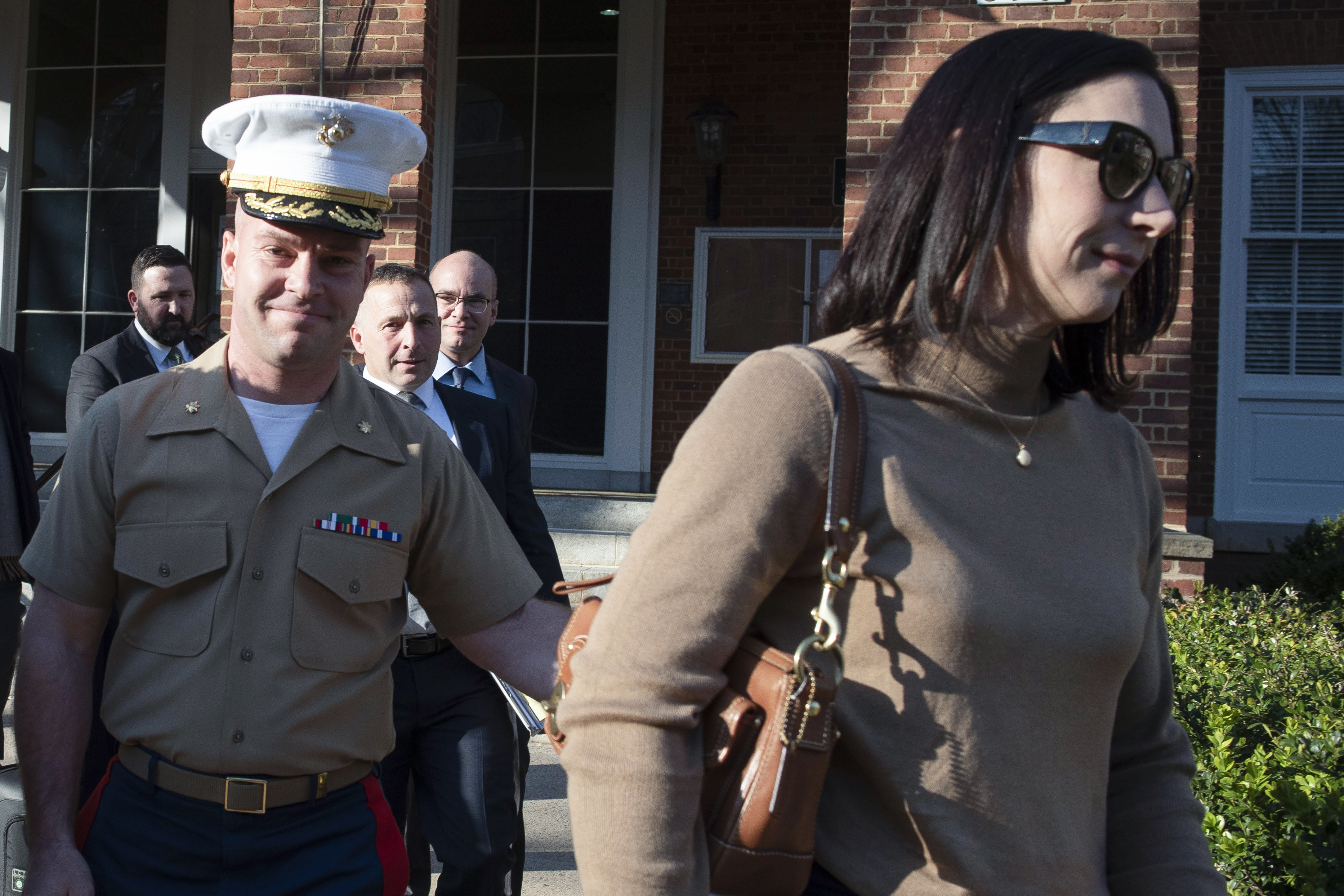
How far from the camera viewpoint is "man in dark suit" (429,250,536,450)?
4.52 m

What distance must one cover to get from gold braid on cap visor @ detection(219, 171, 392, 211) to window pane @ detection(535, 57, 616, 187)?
707 cm

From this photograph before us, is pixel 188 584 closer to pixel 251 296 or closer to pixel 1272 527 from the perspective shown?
pixel 251 296

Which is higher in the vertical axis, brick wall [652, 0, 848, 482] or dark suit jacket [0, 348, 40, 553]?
brick wall [652, 0, 848, 482]

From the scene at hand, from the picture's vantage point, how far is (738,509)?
1183 mm

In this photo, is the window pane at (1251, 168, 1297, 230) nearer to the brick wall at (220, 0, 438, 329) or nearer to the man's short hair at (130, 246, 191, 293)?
the brick wall at (220, 0, 438, 329)

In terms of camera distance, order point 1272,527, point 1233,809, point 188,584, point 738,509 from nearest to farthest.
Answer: point 738,509
point 188,584
point 1233,809
point 1272,527

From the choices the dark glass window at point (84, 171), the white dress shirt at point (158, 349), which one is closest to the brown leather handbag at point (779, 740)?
the white dress shirt at point (158, 349)

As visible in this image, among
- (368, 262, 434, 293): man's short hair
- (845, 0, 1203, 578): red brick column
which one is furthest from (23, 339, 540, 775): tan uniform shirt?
(845, 0, 1203, 578): red brick column

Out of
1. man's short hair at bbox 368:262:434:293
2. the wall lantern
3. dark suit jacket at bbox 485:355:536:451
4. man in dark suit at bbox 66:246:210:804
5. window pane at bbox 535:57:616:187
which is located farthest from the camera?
window pane at bbox 535:57:616:187

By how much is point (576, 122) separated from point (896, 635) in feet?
27.7

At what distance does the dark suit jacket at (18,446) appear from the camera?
4047 mm

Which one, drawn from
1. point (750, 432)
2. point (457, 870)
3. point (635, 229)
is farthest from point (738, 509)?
point (635, 229)

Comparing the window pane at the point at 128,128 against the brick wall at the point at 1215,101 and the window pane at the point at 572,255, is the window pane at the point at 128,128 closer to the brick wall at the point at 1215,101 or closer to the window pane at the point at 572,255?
the window pane at the point at 572,255

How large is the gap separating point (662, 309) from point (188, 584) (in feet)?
24.3
